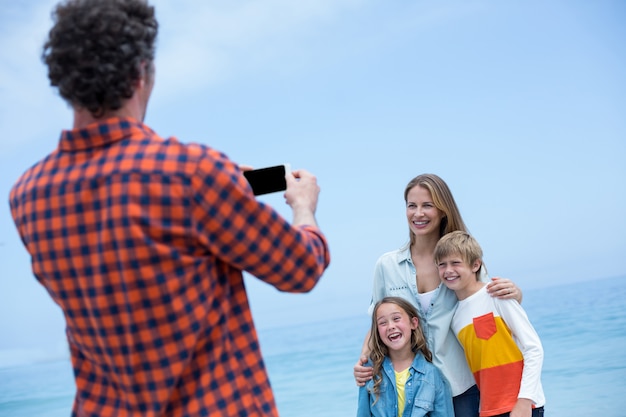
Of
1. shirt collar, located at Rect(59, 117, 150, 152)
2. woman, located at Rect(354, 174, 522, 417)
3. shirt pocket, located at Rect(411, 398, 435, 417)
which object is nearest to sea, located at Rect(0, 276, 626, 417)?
woman, located at Rect(354, 174, 522, 417)

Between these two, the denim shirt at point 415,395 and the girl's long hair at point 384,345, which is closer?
the denim shirt at point 415,395

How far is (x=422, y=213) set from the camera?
285 centimetres

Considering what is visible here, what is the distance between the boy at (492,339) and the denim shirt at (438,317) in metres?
0.06

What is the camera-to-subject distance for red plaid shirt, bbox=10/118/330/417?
111 cm

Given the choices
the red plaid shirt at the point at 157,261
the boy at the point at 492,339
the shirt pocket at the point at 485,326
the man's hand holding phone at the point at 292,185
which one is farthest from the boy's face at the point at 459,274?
the red plaid shirt at the point at 157,261

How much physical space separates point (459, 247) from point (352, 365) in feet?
34.5

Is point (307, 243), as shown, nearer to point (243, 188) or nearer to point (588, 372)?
point (243, 188)

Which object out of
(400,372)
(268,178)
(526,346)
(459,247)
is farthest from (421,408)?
(268,178)

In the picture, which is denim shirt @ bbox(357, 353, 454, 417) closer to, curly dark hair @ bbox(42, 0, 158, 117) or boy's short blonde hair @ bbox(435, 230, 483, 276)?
boy's short blonde hair @ bbox(435, 230, 483, 276)

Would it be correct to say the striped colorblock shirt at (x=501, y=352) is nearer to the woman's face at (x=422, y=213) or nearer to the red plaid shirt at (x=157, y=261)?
the woman's face at (x=422, y=213)

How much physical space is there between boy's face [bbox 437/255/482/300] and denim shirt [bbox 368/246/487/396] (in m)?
0.08

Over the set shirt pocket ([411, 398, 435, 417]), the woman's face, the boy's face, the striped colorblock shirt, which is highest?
the woman's face

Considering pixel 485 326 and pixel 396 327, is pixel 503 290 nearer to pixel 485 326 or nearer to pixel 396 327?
pixel 485 326

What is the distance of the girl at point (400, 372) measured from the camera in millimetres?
2729
